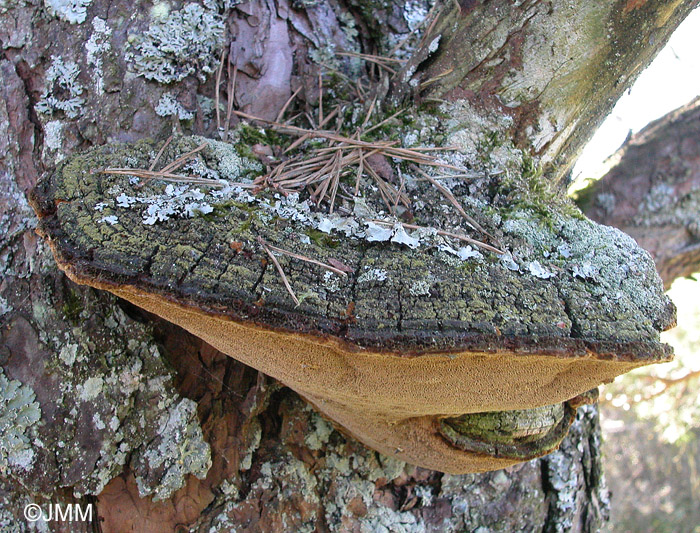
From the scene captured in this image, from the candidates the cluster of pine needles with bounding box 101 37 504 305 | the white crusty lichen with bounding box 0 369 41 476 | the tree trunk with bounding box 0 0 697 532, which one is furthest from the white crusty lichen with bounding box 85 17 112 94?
the white crusty lichen with bounding box 0 369 41 476

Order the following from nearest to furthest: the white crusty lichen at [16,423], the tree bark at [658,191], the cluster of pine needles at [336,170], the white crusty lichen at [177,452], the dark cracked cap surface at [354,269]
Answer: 1. the dark cracked cap surface at [354,269]
2. the cluster of pine needles at [336,170]
3. the white crusty lichen at [16,423]
4. the white crusty lichen at [177,452]
5. the tree bark at [658,191]

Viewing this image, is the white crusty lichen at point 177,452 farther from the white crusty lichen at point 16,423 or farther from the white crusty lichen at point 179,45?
the white crusty lichen at point 179,45

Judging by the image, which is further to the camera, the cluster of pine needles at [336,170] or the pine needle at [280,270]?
the cluster of pine needles at [336,170]

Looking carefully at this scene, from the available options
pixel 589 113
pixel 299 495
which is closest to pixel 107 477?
pixel 299 495

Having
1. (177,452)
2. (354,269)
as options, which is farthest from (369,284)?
(177,452)

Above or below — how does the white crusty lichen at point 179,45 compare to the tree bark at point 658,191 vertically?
below

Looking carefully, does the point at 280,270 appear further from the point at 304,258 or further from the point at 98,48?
the point at 98,48

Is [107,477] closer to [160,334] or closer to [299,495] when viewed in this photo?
[160,334]

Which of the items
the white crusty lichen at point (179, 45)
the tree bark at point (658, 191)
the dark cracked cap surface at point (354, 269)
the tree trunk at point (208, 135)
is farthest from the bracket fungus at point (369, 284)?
the tree bark at point (658, 191)
